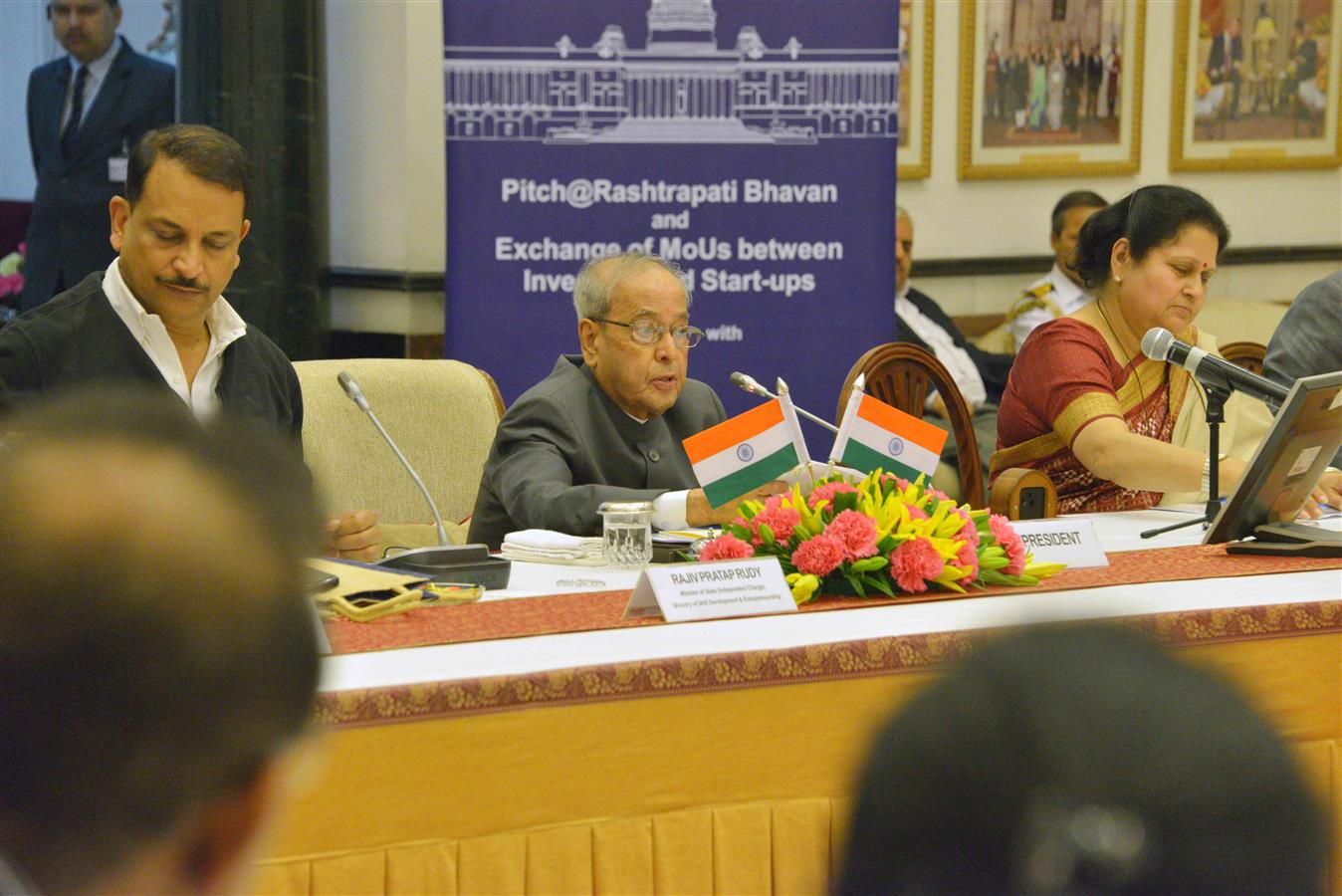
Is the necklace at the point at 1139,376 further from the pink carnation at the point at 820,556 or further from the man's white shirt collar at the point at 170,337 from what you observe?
the man's white shirt collar at the point at 170,337

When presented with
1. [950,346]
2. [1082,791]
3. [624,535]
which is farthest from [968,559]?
[950,346]

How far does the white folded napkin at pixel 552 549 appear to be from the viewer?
106 inches

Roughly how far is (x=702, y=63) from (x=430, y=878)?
317 centimetres

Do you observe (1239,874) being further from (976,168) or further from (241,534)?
(976,168)

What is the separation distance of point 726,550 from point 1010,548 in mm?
426

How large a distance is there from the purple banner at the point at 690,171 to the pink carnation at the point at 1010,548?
2.21 meters

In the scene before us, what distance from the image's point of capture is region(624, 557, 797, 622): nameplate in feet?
7.13

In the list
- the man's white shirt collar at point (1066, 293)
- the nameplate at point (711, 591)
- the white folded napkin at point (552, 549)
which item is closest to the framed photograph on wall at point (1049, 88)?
the man's white shirt collar at point (1066, 293)

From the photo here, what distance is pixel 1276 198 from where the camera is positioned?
6.80 m

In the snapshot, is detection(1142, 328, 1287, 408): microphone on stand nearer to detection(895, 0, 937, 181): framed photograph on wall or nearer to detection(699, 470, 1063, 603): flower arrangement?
detection(699, 470, 1063, 603): flower arrangement

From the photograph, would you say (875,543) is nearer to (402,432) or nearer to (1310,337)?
(402,432)

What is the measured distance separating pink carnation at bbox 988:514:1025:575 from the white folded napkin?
2.11 ft

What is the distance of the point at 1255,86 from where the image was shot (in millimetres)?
6699

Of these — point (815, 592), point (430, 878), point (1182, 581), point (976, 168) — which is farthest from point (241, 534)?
point (976, 168)
